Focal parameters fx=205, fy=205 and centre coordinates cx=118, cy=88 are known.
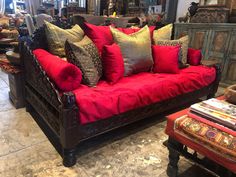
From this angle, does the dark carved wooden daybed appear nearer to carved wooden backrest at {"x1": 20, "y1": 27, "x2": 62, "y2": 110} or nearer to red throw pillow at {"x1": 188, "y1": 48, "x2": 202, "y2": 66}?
carved wooden backrest at {"x1": 20, "y1": 27, "x2": 62, "y2": 110}

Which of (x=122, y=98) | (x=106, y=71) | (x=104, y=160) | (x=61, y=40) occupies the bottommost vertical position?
(x=104, y=160)

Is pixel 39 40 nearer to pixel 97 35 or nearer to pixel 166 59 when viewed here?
pixel 97 35

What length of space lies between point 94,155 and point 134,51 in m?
1.06

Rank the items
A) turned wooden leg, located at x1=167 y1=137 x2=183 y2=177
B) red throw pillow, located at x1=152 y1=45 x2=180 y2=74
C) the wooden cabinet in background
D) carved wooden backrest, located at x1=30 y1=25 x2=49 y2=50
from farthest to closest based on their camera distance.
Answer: the wooden cabinet in background
red throw pillow, located at x1=152 y1=45 x2=180 y2=74
carved wooden backrest, located at x1=30 y1=25 x2=49 y2=50
turned wooden leg, located at x1=167 y1=137 x2=183 y2=177

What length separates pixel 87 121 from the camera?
1.43m

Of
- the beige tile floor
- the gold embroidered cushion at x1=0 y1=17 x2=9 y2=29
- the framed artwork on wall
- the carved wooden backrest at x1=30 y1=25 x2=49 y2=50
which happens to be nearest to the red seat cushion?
the beige tile floor

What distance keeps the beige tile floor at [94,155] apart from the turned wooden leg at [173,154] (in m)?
Answer: 0.08

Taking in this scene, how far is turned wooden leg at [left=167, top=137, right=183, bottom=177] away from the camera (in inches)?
50.7

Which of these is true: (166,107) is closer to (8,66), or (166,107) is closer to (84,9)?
(8,66)

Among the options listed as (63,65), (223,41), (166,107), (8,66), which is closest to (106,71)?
(63,65)

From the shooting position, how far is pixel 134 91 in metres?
1.71

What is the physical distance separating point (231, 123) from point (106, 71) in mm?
1120

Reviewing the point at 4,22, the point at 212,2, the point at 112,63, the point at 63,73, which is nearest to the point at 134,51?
the point at 112,63

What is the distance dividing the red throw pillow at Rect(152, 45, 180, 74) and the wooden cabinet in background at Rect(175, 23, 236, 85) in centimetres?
144
